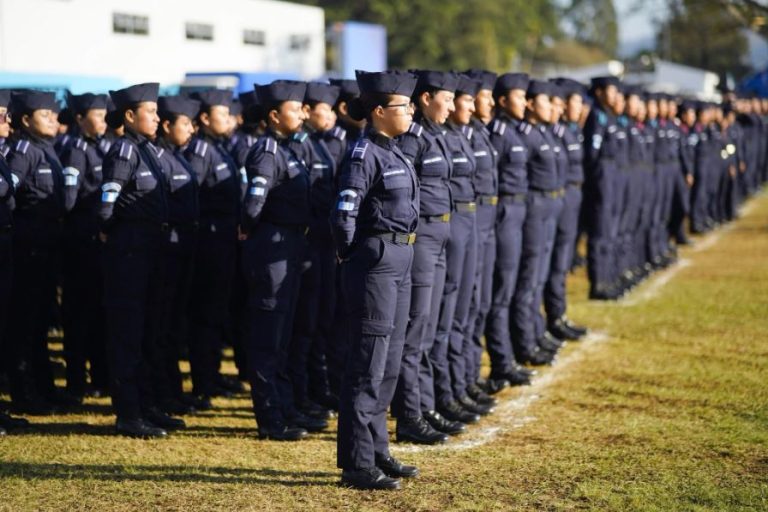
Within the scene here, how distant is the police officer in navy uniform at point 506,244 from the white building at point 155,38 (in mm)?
8357

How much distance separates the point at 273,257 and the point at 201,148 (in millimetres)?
1832

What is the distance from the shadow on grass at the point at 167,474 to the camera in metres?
6.44

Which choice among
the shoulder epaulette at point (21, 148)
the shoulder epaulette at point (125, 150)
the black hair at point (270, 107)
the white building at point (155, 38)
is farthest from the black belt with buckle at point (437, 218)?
the white building at point (155, 38)

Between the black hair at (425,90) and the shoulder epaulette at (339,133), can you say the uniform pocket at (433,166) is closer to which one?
the black hair at (425,90)

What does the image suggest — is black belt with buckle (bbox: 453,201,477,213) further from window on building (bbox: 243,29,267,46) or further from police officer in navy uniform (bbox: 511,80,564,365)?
window on building (bbox: 243,29,267,46)

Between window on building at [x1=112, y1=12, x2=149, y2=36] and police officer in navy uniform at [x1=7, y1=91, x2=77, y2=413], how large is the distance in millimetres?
17409

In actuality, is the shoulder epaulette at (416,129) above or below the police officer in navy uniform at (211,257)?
above

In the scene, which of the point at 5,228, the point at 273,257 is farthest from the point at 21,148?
the point at 273,257

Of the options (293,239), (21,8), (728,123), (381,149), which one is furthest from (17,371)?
(728,123)

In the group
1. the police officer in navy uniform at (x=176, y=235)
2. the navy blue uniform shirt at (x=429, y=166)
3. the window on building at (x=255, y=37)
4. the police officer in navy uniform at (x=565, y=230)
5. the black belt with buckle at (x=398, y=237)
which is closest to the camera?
the black belt with buckle at (x=398, y=237)

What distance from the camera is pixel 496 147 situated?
9039 millimetres

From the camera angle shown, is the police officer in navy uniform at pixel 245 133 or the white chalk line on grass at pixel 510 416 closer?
the white chalk line on grass at pixel 510 416

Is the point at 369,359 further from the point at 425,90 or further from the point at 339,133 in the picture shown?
the point at 339,133

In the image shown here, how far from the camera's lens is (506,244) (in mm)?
8984
